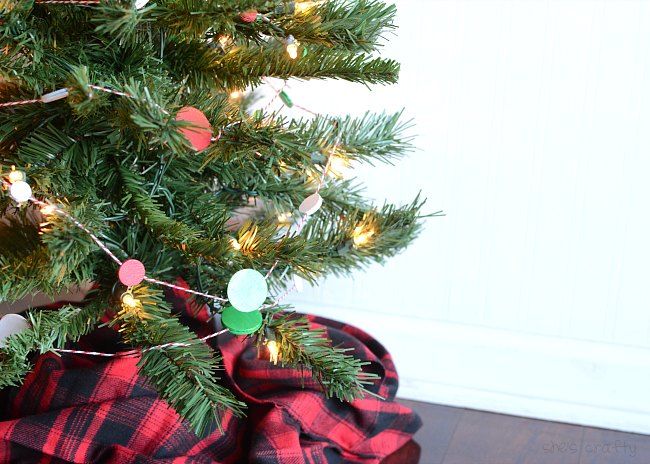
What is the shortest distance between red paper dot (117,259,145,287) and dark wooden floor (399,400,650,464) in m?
0.57

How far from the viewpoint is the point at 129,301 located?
795 mm

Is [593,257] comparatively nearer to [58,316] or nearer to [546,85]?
[546,85]

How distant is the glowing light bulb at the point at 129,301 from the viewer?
2.60ft

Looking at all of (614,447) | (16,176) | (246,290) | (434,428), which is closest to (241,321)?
(246,290)

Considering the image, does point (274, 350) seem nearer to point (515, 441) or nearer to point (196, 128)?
point (196, 128)

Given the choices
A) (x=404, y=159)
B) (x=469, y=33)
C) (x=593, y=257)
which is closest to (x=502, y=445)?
(x=593, y=257)

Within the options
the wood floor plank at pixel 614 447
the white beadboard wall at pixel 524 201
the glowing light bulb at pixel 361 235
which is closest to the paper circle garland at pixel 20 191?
the glowing light bulb at pixel 361 235

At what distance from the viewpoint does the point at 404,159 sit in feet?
4.10

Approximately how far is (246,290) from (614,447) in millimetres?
711

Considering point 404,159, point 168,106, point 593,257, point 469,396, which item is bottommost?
point 469,396

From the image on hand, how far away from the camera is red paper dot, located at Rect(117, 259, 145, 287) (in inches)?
30.2

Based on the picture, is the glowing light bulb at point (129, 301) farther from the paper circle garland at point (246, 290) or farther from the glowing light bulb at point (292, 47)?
the glowing light bulb at point (292, 47)

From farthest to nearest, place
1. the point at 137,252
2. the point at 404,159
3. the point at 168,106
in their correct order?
the point at 404,159, the point at 137,252, the point at 168,106

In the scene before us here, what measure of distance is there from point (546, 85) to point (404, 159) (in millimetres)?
250
